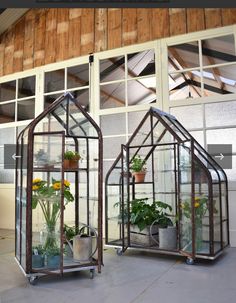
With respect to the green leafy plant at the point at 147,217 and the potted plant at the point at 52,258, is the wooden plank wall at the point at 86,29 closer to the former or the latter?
the green leafy plant at the point at 147,217

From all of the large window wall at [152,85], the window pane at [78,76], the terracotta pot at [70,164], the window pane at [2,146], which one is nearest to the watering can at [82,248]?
the terracotta pot at [70,164]

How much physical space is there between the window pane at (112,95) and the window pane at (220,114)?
4.48ft

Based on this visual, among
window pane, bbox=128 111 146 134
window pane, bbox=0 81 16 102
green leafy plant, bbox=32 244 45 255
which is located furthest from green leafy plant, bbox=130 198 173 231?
window pane, bbox=0 81 16 102

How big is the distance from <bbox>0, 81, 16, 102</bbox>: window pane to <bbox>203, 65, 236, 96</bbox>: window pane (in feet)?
12.2

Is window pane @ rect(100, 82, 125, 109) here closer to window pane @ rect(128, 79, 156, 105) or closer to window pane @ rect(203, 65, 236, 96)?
window pane @ rect(128, 79, 156, 105)

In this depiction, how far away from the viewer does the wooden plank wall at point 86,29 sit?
14.3ft

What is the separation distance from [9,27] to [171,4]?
5.45 metres

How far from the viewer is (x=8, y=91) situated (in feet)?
19.5

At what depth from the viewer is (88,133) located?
10.1 feet

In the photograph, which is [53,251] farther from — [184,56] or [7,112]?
[7,112]

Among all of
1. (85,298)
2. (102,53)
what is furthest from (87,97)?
(85,298)

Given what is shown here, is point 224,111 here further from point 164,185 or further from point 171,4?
point 171,4

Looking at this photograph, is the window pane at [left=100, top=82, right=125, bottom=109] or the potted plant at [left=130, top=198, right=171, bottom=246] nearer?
the potted plant at [left=130, top=198, right=171, bottom=246]

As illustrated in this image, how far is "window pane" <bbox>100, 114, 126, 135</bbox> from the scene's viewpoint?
4688mm
